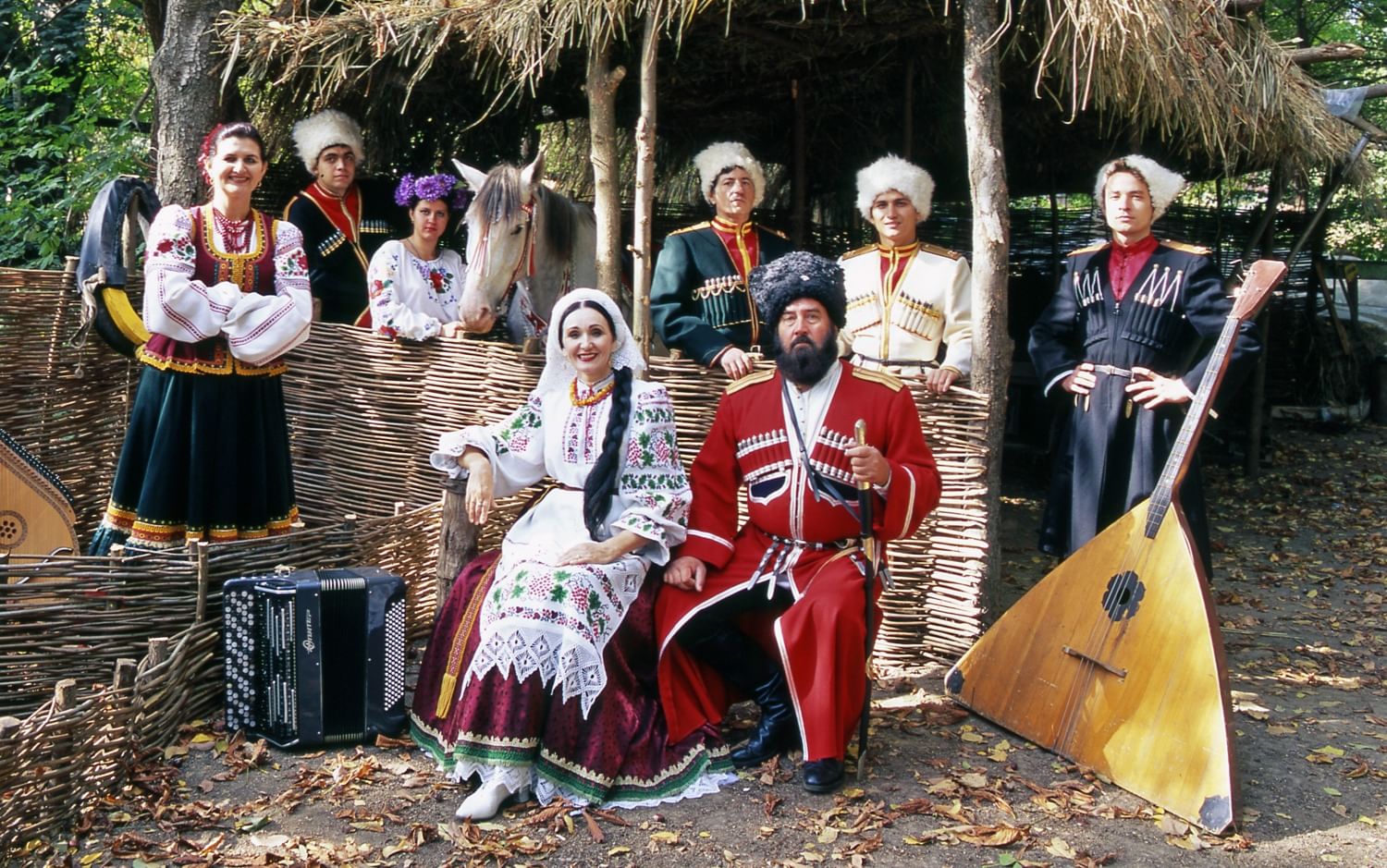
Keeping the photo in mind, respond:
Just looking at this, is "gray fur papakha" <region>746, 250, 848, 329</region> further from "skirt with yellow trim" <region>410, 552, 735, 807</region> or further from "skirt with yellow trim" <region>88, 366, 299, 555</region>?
"skirt with yellow trim" <region>88, 366, 299, 555</region>

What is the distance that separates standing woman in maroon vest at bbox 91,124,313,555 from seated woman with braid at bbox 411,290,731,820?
117 cm

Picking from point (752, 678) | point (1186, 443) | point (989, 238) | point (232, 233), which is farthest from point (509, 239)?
point (1186, 443)

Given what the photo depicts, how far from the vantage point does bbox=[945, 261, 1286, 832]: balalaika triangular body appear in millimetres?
3529

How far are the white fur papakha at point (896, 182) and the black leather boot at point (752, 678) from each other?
2131 millimetres

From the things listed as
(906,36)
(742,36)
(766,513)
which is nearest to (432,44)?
(742,36)

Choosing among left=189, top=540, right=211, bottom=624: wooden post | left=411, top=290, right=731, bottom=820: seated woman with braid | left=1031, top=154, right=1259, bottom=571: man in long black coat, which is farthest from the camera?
left=1031, top=154, right=1259, bottom=571: man in long black coat

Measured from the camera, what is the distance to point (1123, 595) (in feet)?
12.7

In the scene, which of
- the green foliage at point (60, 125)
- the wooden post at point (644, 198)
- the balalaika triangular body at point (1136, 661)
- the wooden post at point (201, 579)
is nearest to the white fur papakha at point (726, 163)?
the wooden post at point (644, 198)

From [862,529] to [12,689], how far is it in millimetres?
2784

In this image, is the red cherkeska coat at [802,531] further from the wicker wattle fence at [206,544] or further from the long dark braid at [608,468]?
the wicker wattle fence at [206,544]

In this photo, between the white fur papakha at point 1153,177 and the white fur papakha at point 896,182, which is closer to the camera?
the white fur papakha at point 1153,177

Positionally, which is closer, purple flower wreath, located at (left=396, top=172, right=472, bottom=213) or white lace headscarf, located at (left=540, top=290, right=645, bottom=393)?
white lace headscarf, located at (left=540, top=290, right=645, bottom=393)

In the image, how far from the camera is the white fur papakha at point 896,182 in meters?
5.08

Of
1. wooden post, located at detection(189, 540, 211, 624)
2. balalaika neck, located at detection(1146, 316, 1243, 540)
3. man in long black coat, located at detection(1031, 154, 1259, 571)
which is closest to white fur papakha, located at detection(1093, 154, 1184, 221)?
man in long black coat, located at detection(1031, 154, 1259, 571)
